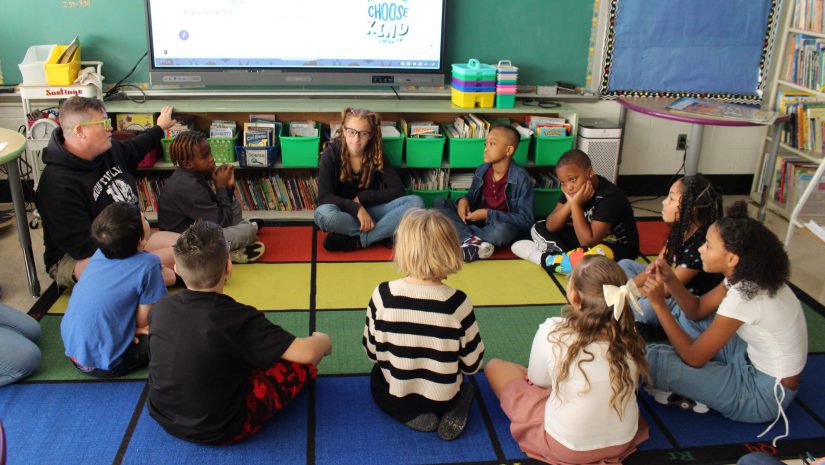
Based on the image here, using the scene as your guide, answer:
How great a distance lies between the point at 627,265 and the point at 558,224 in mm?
515

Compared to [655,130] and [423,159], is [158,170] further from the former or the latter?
[655,130]

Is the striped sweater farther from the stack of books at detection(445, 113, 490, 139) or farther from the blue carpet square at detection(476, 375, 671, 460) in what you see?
the stack of books at detection(445, 113, 490, 139)

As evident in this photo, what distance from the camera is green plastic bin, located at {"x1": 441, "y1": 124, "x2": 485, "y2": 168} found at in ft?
12.9

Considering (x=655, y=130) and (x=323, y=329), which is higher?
(x=655, y=130)

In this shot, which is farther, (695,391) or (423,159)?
(423,159)

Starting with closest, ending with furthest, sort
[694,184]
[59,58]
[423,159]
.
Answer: [694,184], [59,58], [423,159]

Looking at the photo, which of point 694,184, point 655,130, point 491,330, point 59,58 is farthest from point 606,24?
point 59,58

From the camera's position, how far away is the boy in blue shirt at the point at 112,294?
2.29 meters

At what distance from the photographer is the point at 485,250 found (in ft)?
11.5

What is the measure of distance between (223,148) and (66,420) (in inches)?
78.5

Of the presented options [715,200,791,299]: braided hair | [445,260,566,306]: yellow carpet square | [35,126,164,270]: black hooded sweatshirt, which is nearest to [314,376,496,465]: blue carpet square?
[445,260,566,306]: yellow carpet square

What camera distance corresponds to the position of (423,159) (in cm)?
396

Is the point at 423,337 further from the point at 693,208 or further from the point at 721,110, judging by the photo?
the point at 721,110

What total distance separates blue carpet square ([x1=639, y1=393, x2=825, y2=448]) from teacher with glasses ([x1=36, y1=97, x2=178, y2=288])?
7.81 feet
